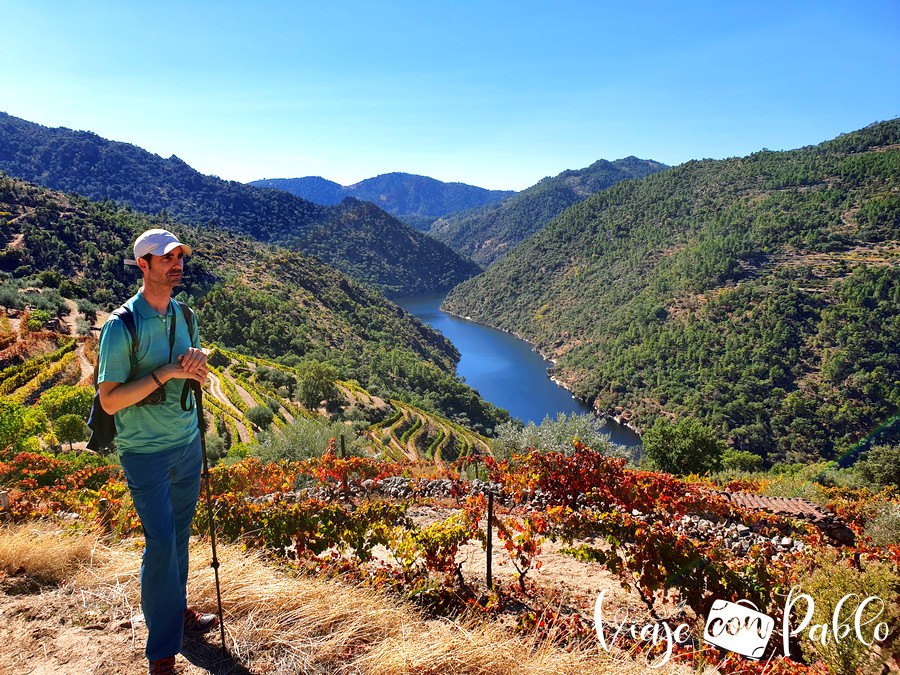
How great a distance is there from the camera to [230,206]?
122438mm

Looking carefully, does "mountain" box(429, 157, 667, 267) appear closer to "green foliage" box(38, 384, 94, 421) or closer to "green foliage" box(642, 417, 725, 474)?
"green foliage" box(642, 417, 725, 474)

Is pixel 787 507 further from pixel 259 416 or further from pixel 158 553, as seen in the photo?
pixel 259 416

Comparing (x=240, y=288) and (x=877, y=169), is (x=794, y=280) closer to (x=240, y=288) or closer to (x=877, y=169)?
(x=877, y=169)

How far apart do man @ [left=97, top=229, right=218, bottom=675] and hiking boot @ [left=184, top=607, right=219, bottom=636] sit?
93 millimetres

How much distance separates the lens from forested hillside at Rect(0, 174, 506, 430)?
3691 cm

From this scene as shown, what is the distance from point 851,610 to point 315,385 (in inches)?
1162

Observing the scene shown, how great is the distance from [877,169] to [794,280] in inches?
1083

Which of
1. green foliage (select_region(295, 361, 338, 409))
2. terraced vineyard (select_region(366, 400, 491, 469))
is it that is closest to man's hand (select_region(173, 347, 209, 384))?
terraced vineyard (select_region(366, 400, 491, 469))

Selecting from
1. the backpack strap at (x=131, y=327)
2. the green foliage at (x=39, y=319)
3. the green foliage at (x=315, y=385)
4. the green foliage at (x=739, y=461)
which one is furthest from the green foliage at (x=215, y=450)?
the green foliage at (x=739, y=461)

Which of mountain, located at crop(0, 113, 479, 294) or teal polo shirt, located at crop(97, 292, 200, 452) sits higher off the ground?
mountain, located at crop(0, 113, 479, 294)

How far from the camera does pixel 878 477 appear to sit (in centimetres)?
1345

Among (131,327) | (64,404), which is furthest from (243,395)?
(131,327)

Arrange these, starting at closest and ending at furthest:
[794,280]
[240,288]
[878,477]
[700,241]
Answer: [878,477] → [240,288] → [794,280] → [700,241]

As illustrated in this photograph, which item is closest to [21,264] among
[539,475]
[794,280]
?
[539,475]
